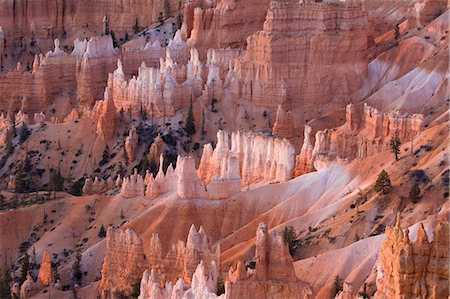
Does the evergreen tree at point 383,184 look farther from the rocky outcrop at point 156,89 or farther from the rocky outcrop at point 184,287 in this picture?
the rocky outcrop at point 156,89

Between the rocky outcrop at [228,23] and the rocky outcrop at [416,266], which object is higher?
the rocky outcrop at [228,23]

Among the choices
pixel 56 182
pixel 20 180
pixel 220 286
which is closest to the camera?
pixel 220 286

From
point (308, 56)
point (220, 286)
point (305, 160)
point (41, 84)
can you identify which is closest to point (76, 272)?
point (305, 160)

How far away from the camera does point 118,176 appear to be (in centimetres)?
9469

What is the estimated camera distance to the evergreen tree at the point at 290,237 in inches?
2564

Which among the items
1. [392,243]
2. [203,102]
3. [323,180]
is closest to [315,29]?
[203,102]

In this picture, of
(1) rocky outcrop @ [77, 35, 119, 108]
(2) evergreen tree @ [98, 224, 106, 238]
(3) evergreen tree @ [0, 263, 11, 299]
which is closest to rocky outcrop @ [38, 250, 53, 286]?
(3) evergreen tree @ [0, 263, 11, 299]

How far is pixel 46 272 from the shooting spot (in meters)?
73.1

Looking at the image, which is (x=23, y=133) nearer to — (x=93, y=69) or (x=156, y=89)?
(x=156, y=89)

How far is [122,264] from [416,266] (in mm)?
29736

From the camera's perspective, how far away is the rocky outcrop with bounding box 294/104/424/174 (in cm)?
8281

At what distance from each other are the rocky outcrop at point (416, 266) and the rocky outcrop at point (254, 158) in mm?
39598

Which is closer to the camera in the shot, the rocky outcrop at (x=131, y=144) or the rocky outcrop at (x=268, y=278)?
the rocky outcrop at (x=268, y=278)

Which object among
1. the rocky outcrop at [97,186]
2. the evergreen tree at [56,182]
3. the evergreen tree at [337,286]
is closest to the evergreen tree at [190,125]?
the evergreen tree at [56,182]
